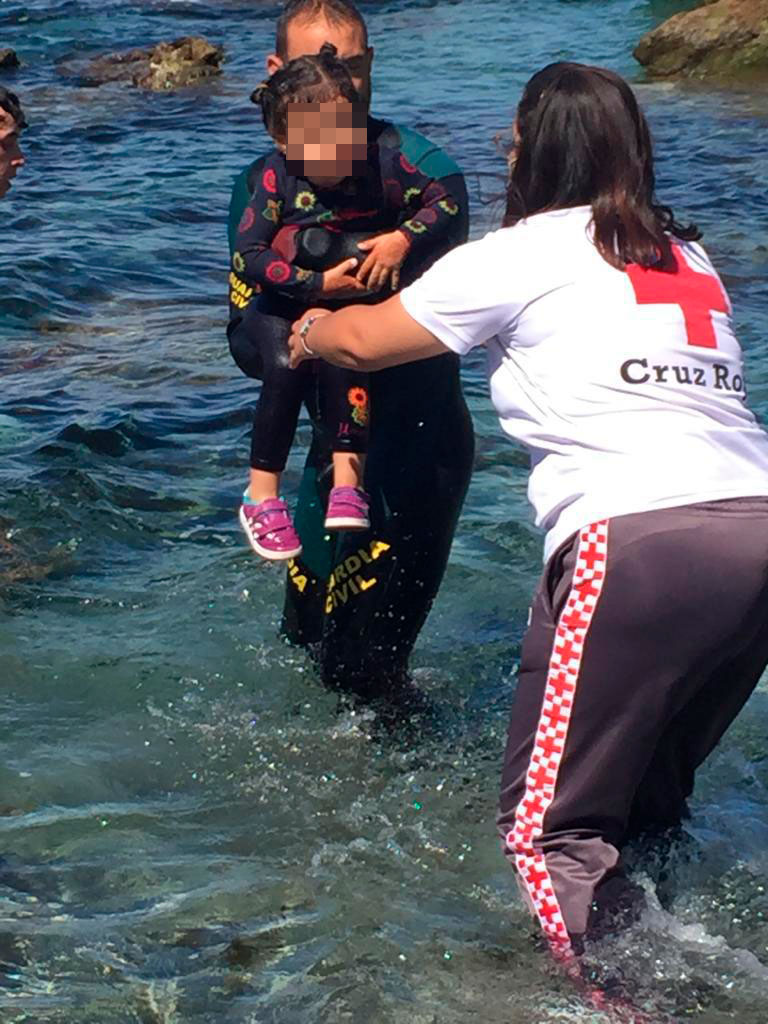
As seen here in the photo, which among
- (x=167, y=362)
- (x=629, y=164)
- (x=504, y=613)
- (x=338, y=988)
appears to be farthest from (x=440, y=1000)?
(x=167, y=362)

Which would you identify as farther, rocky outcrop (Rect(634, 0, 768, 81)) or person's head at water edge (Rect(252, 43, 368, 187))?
rocky outcrop (Rect(634, 0, 768, 81))

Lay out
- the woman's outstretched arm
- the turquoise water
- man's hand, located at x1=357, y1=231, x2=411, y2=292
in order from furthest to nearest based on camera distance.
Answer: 1. man's hand, located at x1=357, y1=231, x2=411, y2=292
2. the turquoise water
3. the woman's outstretched arm

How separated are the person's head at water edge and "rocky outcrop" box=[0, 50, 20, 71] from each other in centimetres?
1658

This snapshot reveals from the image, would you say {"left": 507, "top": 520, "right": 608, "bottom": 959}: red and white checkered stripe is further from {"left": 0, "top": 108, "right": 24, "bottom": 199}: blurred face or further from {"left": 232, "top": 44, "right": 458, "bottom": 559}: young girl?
{"left": 0, "top": 108, "right": 24, "bottom": 199}: blurred face

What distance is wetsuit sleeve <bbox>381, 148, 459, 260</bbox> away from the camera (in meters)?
4.34

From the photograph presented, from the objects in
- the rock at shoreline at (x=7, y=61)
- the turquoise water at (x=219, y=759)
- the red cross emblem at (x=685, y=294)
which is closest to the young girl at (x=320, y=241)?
the turquoise water at (x=219, y=759)

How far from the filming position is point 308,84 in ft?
13.7

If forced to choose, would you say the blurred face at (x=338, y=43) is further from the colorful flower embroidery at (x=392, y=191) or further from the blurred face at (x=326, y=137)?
the colorful flower embroidery at (x=392, y=191)

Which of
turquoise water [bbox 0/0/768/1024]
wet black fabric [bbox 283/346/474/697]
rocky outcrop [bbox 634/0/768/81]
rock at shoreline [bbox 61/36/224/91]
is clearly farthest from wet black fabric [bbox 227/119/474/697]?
rocky outcrop [bbox 634/0/768/81]

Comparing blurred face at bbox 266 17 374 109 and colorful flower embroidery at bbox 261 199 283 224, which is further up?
blurred face at bbox 266 17 374 109

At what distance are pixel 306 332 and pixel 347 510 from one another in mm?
Answer: 571

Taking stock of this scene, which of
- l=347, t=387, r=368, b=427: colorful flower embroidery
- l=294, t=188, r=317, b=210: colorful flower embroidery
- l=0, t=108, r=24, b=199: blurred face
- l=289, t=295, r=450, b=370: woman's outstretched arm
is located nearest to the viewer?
l=289, t=295, r=450, b=370: woman's outstretched arm

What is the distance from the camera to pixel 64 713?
555 centimetres

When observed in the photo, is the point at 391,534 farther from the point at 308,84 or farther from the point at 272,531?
the point at 308,84
